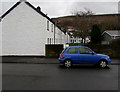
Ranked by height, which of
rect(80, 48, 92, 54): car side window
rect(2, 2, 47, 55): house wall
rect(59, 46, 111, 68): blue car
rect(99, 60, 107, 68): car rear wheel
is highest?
rect(2, 2, 47, 55): house wall

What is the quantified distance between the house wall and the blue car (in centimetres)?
786

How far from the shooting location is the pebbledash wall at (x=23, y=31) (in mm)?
19453

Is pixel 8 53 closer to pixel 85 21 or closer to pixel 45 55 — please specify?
pixel 45 55

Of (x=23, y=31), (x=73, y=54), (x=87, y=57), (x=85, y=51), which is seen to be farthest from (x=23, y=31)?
(x=87, y=57)

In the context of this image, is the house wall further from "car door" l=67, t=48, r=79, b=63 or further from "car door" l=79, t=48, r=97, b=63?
"car door" l=79, t=48, r=97, b=63

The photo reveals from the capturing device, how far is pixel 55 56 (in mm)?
18219

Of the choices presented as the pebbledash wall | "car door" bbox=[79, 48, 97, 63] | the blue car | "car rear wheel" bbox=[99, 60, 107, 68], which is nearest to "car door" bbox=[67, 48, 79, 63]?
the blue car

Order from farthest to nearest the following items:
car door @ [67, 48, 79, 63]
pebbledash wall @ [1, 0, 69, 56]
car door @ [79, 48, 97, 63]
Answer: pebbledash wall @ [1, 0, 69, 56] → car door @ [67, 48, 79, 63] → car door @ [79, 48, 97, 63]

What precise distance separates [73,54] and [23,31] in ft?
33.2

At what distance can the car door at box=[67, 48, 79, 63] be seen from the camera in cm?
1173

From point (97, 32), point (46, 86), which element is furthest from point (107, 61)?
point (97, 32)

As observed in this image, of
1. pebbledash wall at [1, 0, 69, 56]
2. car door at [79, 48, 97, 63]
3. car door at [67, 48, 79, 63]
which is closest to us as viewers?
car door at [79, 48, 97, 63]

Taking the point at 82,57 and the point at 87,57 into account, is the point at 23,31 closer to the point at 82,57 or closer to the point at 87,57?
the point at 82,57

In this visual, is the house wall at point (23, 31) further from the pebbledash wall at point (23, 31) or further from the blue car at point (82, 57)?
the blue car at point (82, 57)
